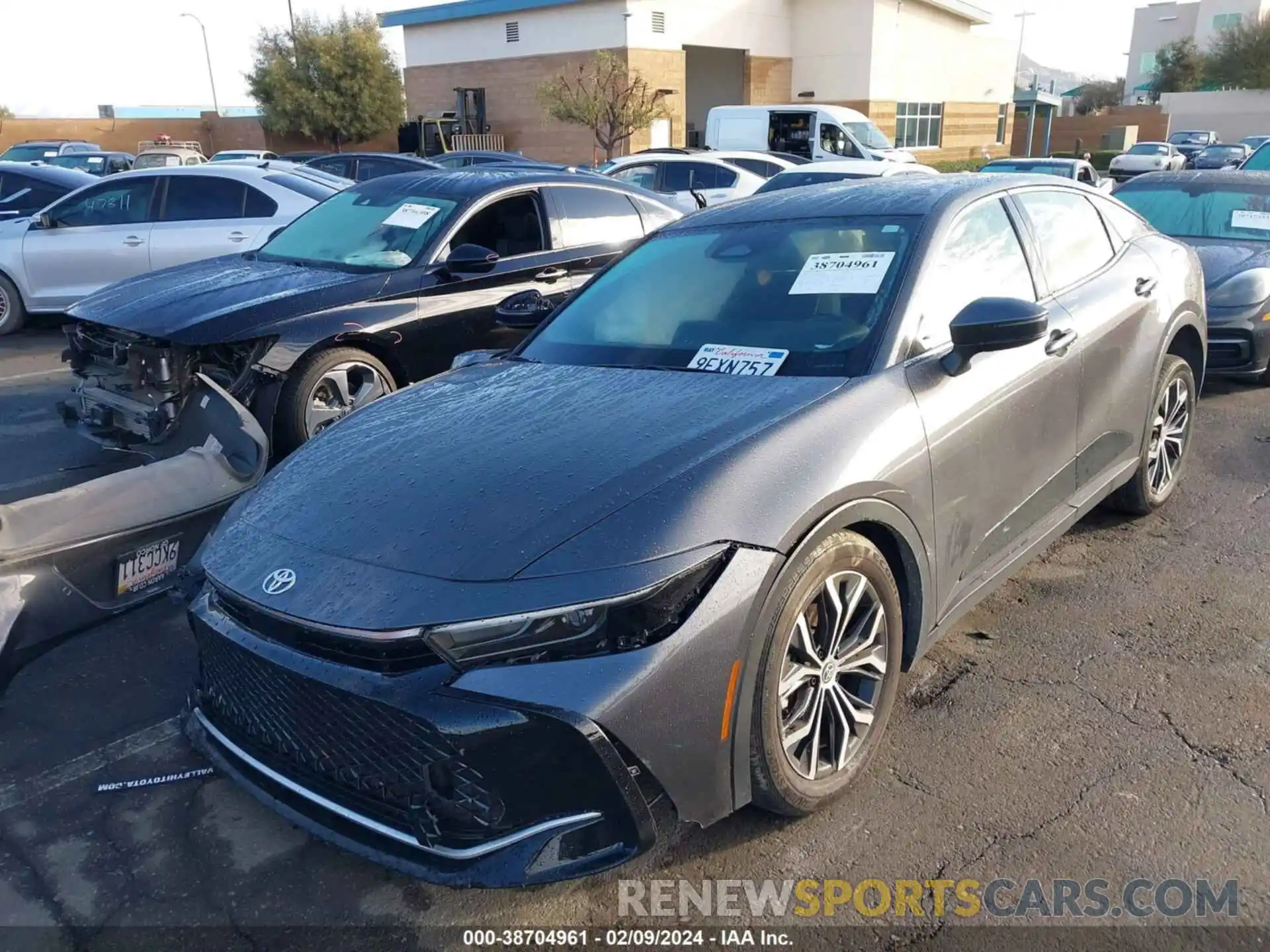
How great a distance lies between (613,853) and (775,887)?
59 centimetres

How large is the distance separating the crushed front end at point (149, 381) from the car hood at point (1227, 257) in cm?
629

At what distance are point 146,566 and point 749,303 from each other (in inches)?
91.0

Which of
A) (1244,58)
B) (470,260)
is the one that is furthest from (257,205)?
(1244,58)

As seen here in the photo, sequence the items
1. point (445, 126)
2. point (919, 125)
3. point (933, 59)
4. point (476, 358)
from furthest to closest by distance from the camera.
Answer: point (919, 125) < point (933, 59) < point (445, 126) < point (476, 358)

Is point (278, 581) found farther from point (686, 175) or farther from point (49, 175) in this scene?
point (686, 175)

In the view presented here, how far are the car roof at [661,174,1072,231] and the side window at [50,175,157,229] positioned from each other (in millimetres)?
7959

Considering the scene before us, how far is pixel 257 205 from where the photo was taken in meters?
9.99

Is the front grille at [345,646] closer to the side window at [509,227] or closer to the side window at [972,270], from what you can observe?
the side window at [972,270]

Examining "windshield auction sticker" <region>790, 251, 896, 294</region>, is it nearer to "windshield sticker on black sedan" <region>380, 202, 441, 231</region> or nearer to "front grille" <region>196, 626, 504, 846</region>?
"front grille" <region>196, 626, 504, 846</region>

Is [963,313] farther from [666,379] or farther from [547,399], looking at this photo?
[547,399]

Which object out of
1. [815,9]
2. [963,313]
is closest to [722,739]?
[963,313]

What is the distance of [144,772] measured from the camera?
3.22m

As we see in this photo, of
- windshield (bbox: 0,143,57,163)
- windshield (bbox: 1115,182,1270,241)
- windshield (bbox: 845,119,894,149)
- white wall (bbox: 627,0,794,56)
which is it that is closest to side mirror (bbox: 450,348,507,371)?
windshield (bbox: 1115,182,1270,241)

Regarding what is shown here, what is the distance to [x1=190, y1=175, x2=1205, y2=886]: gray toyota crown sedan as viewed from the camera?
7.41 ft
